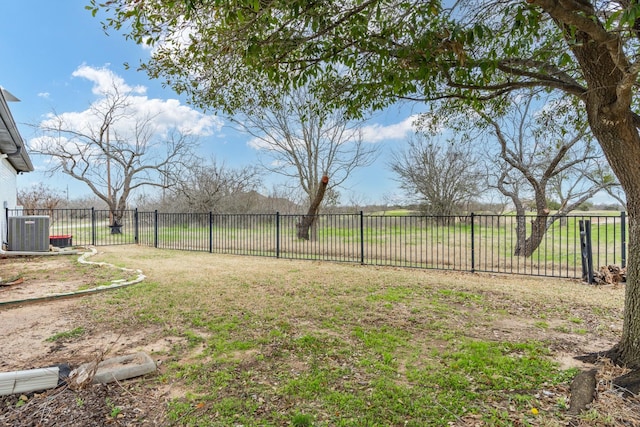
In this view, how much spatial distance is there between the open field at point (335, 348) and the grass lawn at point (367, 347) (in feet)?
0.05

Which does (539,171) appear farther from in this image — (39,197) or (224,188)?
(39,197)

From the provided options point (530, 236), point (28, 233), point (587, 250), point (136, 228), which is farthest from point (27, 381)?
point (530, 236)

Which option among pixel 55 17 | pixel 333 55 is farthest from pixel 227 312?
pixel 55 17

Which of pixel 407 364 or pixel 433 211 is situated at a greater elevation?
pixel 433 211

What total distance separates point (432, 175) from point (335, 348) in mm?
18295

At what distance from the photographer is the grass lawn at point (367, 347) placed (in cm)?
Answer: 218

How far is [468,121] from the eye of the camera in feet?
21.2

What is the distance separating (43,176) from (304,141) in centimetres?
1438

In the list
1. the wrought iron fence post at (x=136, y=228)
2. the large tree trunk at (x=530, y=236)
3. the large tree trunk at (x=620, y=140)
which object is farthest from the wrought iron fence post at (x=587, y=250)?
the wrought iron fence post at (x=136, y=228)

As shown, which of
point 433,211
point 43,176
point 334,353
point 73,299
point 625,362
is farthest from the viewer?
point 433,211

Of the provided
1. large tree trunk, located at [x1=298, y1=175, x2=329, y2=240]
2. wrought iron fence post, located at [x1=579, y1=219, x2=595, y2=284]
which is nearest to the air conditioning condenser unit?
large tree trunk, located at [x1=298, y1=175, x2=329, y2=240]

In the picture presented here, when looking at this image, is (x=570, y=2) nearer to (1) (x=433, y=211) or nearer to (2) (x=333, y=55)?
(2) (x=333, y=55)

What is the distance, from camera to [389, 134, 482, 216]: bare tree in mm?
19359

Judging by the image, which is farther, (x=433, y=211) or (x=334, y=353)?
(x=433, y=211)
